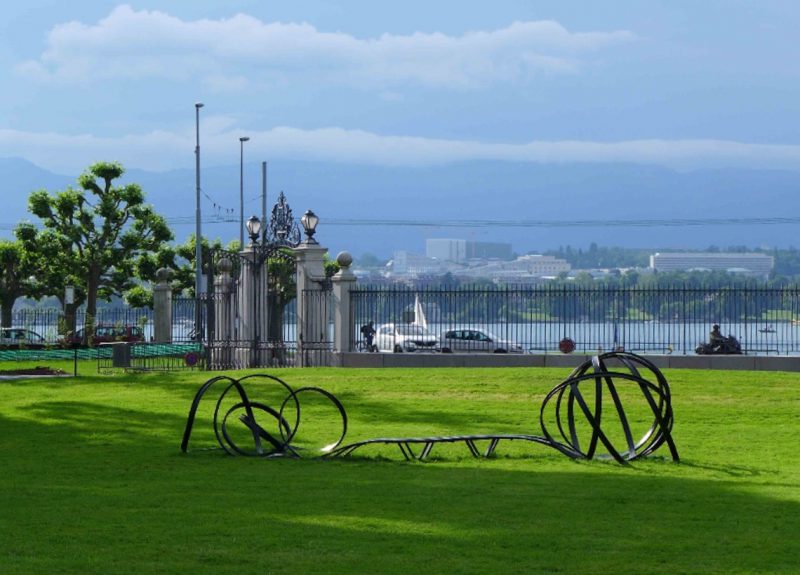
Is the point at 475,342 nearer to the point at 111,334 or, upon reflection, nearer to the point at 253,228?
the point at 253,228

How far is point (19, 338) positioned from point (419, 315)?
56.0 ft

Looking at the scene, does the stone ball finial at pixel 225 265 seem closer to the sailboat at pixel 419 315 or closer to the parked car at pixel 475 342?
the sailboat at pixel 419 315

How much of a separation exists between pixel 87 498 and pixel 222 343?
24.8 meters

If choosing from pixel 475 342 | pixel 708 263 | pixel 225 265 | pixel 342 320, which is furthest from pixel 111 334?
pixel 708 263

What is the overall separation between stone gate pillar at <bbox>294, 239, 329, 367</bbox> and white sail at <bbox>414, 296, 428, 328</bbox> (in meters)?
4.11

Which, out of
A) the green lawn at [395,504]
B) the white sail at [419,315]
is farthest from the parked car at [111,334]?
the green lawn at [395,504]

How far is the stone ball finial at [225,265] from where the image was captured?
39344 millimetres

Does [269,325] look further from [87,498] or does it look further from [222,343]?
[87,498]

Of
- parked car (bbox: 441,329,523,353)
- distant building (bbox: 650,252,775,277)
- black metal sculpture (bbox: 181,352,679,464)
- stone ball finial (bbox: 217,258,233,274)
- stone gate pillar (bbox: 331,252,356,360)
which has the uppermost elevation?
distant building (bbox: 650,252,775,277)

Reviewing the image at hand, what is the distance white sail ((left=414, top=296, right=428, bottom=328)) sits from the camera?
41919mm

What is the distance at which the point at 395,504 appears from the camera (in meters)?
12.5

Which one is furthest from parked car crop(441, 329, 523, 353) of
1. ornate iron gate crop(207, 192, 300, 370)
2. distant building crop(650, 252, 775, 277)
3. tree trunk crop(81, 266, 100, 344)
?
distant building crop(650, 252, 775, 277)

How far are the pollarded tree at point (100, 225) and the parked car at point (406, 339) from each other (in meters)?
16.7

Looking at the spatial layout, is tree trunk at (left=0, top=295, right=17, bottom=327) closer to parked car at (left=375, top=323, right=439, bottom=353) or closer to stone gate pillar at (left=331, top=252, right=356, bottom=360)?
parked car at (left=375, top=323, right=439, bottom=353)
